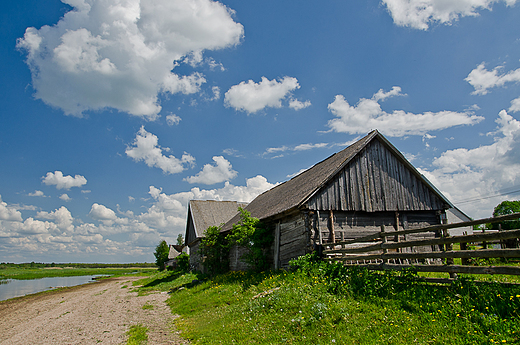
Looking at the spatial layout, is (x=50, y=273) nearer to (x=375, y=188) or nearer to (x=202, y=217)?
(x=202, y=217)

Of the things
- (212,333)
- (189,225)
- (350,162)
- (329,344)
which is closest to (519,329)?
(329,344)

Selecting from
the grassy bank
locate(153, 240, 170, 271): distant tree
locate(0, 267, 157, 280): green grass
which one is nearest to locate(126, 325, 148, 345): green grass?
the grassy bank

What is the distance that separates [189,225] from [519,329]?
34.8m

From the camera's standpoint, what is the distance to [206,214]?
34.9 meters

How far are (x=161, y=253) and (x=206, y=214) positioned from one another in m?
34.1

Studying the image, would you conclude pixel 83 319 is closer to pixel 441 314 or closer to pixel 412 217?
pixel 441 314

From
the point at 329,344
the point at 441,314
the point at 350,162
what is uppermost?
the point at 350,162

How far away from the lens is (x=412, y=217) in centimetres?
1580

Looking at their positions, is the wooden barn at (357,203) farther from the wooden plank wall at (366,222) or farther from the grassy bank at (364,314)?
the grassy bank at (364,314)

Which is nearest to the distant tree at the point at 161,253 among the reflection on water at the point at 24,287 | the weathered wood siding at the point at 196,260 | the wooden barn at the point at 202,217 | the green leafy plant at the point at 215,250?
the reflection on water at the point at 24,287

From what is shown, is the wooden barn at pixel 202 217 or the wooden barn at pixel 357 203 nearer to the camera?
the wooden barn at pixel 357 203

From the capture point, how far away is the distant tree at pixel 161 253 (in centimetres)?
6212

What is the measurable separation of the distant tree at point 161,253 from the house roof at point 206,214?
27.8 meters

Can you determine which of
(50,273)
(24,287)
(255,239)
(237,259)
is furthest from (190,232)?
(50,273)
